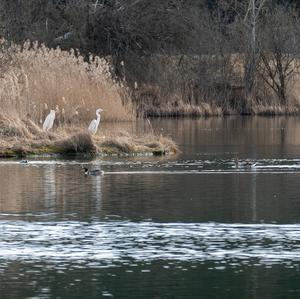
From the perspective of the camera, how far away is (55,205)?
16672 millimetres

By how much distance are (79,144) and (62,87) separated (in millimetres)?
8940

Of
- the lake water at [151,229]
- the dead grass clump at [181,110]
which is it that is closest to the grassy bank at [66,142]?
the lake water at [151,229]

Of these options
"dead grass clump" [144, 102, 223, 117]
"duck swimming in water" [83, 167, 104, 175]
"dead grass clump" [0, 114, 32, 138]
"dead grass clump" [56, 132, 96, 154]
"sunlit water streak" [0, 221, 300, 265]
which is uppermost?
"dead grass clump" [144, 102, 223, 117]

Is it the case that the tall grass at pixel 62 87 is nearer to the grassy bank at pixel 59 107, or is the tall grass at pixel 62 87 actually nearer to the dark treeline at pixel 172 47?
the grassy bank at pixel 59 107

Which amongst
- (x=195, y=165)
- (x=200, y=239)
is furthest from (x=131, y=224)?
(x=195, y=165)

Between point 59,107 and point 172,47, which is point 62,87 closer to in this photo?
point 59,107

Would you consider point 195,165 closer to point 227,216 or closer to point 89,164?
point 89,164

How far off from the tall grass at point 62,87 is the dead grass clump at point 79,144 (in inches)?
209

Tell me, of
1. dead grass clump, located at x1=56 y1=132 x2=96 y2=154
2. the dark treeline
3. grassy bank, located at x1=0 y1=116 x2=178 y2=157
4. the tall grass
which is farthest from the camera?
the dark treeline

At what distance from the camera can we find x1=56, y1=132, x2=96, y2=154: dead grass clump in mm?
25328

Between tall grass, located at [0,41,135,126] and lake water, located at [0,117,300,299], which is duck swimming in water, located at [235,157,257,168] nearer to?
lake water, located at [0,117,300,299]

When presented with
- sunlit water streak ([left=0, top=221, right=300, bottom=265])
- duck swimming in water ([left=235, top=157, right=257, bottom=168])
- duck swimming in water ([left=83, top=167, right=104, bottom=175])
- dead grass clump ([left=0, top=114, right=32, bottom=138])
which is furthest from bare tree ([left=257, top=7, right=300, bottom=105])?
sunlit water streak ([left=0, top=221, right=300, bottom=265])

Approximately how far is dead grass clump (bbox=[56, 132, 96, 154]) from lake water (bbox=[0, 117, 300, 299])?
1.33 m

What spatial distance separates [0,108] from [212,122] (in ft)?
51.9
